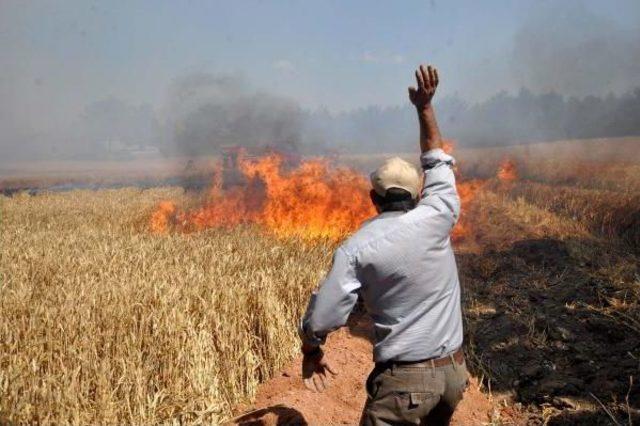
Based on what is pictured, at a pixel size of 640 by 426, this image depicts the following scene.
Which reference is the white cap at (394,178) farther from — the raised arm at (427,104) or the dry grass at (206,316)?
the dry grass at (206,316)

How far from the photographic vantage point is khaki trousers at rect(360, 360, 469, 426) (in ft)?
8.88

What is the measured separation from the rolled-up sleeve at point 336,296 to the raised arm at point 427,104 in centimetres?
93

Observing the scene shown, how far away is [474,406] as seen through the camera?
16.4ft

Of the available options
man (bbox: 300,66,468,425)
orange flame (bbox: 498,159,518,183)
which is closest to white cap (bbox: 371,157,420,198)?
man (bbox: 300,66,468,425)

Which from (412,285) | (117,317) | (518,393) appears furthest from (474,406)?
(117,317)

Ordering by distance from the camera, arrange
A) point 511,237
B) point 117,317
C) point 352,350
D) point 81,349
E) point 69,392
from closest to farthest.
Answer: point 69,392 < point 81,349 < point 117,317 < point 352,350 < point 511,237

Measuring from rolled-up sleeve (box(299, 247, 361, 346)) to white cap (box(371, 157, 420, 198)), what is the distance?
16.7 inches

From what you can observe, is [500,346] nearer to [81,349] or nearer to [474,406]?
[474,406]

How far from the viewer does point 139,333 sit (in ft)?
15.2

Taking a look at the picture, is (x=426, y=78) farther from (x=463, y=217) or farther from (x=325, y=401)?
(x=463, y=217)

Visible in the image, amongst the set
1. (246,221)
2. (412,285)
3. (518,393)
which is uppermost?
(412,285)

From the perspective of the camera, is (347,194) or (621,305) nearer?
(621,305)

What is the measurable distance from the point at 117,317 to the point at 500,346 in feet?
14.6

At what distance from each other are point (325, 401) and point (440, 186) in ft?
9.67
